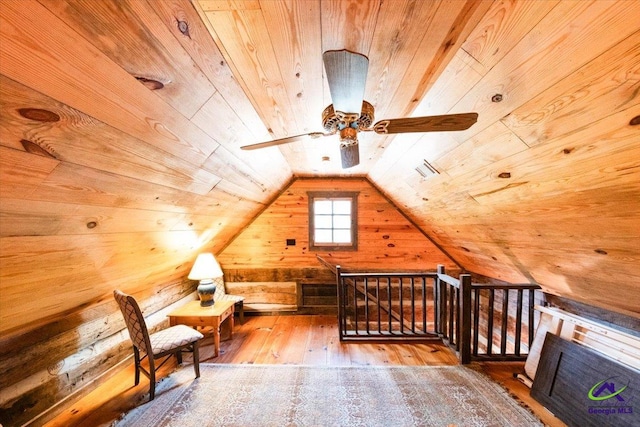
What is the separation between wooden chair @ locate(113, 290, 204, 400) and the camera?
2.26 m

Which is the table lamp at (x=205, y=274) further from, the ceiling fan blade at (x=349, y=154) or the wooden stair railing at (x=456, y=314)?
the ceiling fan blade at (x=349, y=154)

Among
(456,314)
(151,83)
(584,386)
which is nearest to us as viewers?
(151,83)

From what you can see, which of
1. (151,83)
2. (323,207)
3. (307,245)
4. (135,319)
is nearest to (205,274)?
(135,319)

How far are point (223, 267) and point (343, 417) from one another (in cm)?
319

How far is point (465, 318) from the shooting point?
2.68 meters

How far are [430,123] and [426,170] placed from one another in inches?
48.4

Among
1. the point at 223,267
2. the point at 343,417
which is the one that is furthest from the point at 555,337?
the point at 223,267

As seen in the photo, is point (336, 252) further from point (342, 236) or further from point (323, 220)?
point (323, 220)

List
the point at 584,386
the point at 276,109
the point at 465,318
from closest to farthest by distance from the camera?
1. the point at 276,109
2. the point at 584,386
3. the point at 465,318

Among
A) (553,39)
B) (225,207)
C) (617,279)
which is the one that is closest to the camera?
(553,39)

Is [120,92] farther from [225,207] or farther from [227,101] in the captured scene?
[225,207]

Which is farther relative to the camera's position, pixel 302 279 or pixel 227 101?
pixel 302 279

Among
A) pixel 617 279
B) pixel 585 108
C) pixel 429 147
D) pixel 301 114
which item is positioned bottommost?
pixel 617 279

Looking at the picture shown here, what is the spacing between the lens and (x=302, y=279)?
4.48 meters
